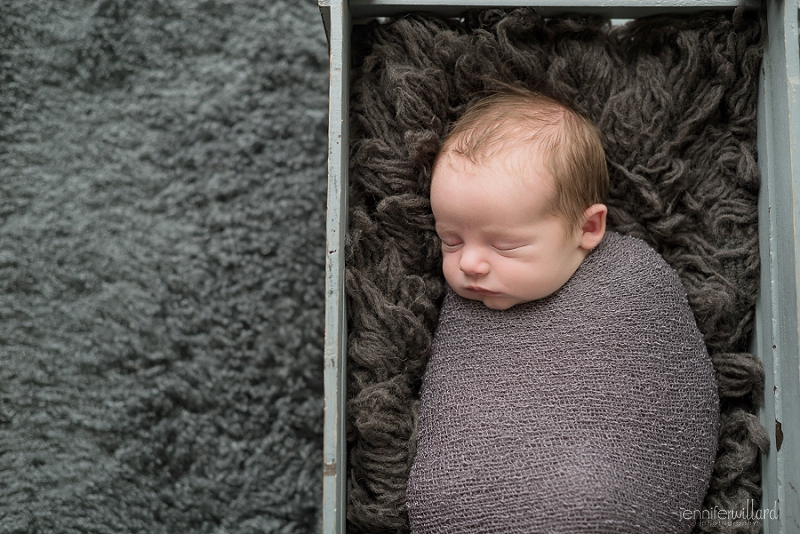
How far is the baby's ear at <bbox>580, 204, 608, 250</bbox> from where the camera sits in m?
0.80

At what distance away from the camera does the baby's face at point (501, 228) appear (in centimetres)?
74

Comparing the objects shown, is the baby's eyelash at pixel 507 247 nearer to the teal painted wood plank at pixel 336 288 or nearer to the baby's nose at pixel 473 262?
the baby's nose at pixel 473 262

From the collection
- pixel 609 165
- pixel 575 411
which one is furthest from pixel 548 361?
pixel 609 165

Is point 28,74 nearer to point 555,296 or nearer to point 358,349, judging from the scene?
point 358,349

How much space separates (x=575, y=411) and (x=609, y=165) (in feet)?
1.06

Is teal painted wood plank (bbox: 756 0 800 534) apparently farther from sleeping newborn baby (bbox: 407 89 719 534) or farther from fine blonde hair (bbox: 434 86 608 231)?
fine blonde hair (bbox: 434 86 608 231)

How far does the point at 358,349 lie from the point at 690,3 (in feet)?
1.90

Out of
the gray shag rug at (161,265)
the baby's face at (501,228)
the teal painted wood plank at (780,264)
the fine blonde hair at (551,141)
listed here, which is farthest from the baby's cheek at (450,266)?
the teal painted wood plank at (780,264)

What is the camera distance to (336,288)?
2.44ft

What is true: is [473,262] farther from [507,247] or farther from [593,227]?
[593,227]

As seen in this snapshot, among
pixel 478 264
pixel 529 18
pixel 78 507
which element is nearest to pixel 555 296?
pixel 478 264

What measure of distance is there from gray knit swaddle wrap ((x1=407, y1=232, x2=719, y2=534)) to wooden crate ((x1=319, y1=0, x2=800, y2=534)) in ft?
0.26

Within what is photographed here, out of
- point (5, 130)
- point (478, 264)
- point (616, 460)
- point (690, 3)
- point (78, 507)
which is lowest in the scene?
point (78, 507)

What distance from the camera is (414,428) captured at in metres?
0.81
